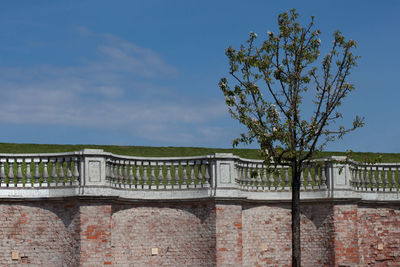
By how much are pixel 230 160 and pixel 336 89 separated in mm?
3603

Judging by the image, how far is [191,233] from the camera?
19016mm

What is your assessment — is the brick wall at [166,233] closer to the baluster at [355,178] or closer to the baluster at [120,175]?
the baluster at [120,175]

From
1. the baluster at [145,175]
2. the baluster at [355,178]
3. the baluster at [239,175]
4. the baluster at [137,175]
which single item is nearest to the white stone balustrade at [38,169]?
the baluster at [137,175]

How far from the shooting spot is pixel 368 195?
21.6m

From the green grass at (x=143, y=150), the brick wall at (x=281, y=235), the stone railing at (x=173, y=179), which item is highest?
the green grass at (x=143, y=150)

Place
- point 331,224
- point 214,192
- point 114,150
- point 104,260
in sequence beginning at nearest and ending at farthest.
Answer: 1. point 104,260
2. point 214,192
3. point 331,224
4. point 114,150

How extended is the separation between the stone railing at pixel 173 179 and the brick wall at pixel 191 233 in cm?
32

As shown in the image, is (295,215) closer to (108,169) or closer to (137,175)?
(137,175)

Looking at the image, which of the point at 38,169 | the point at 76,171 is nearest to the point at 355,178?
the point at 76,171

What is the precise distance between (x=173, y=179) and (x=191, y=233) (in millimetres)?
1638

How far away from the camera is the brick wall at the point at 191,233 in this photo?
17.7 meters

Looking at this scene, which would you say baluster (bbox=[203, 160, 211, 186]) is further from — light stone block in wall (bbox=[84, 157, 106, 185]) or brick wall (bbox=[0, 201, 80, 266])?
brick wall (bbox=[0, 201, 80, 266])

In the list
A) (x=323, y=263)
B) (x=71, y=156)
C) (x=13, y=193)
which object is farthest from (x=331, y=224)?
(x=13, y=193)

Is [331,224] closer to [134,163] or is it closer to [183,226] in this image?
[183,226]
